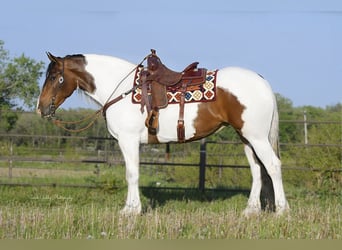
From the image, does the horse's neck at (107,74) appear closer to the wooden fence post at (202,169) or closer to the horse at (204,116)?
the horse at (204,116)

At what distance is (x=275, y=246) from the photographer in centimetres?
364

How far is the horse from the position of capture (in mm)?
6062

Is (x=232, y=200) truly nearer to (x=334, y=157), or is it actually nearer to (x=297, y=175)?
(x=334, y=157)

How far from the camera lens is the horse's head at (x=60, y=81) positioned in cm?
657

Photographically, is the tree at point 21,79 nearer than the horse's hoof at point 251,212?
No

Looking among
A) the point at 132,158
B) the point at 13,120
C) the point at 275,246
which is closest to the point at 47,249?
the point at 275,246

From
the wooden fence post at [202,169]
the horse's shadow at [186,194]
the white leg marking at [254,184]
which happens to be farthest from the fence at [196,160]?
the white leg marking at [254,184]

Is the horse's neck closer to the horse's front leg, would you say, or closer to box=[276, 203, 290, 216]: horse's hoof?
the horse's front leg

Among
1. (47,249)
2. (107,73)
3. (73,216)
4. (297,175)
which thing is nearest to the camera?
(47,249)

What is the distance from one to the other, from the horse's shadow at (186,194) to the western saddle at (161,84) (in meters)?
2.12

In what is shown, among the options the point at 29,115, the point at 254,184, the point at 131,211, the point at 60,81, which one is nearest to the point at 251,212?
the point at 254,184

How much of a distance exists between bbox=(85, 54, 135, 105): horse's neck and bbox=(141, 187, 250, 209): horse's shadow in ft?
7.04

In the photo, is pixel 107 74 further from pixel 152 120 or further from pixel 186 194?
pixel 186 194

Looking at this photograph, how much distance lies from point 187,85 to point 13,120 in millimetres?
11730
